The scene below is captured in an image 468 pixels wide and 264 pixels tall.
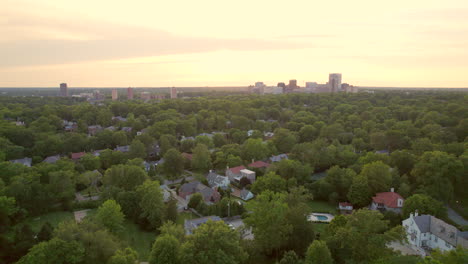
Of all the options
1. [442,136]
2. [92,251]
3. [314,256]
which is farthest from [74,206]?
[442,136]

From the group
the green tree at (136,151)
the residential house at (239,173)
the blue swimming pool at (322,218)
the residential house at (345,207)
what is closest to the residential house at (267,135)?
the residential house at (239,173)

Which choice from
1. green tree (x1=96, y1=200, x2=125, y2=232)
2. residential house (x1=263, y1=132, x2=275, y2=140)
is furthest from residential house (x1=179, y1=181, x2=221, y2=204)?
residential house (x1=263, y1=132, x2=275, y2=140)

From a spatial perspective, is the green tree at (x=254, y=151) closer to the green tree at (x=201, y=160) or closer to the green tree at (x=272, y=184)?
the green tree at (x=201, y=160)

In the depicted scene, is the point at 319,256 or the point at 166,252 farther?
the point at 319,256

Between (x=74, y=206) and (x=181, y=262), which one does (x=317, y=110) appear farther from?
(x=181, y=262)

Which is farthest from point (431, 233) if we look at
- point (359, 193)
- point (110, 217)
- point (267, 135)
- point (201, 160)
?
point (267, 135)

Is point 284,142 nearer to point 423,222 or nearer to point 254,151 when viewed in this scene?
point 254,151
